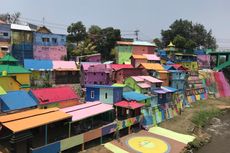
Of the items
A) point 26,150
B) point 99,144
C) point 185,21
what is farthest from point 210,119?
point 185,21

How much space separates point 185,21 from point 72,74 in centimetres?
6224

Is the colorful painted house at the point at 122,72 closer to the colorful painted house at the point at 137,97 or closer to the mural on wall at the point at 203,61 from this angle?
the colorful painted house at the point at 137,97

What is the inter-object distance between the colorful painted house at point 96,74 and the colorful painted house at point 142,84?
12.4ft

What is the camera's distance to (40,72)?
143 feet

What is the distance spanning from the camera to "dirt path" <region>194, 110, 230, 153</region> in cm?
3501

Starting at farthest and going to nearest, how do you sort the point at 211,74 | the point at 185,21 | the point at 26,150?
the point at 185,21 → the point at 211,74 → the point at 26,150

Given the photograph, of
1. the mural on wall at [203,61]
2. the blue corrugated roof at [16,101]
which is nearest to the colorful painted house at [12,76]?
the blue corrugated roof at [16,101]

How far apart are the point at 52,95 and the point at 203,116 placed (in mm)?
29952

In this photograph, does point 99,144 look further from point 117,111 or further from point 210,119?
point 210,119

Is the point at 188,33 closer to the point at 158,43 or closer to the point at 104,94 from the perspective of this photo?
the point at 158,43

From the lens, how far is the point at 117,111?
125ft

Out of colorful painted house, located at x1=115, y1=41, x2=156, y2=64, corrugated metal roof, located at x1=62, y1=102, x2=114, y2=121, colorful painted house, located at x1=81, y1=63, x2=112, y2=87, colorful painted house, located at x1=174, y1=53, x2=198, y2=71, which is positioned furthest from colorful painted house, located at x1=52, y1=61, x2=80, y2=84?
colorful painted house, located at x1=174, y1=53, x2=198, y2=71

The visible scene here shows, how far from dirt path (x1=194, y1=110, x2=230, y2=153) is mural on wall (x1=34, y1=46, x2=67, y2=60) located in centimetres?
3134

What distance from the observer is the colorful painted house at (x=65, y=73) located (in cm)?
4528
